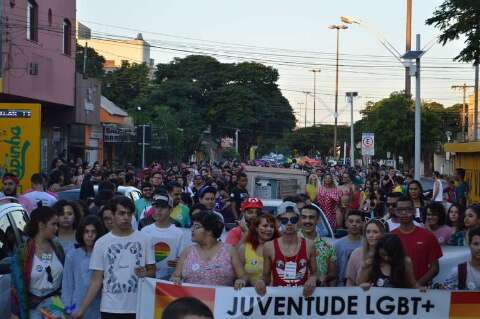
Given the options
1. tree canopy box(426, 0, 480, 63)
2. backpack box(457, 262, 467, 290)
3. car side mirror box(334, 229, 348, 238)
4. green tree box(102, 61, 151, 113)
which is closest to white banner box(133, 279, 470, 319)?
backpack box(457, 262, 467, 290)

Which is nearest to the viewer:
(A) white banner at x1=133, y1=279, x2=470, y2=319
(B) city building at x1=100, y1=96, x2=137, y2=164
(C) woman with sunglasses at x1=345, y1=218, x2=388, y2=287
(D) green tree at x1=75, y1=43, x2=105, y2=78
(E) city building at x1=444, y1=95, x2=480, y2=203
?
(A) white banner at x1=133, y1=279, x2=470, y2=319

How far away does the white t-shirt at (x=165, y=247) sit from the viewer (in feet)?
28.2

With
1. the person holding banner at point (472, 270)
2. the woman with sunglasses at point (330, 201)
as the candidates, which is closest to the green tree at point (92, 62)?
the woman with sunglasses at point (330, 201)

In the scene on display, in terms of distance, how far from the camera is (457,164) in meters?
37.0

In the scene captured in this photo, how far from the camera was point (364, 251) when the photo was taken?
7578 mm

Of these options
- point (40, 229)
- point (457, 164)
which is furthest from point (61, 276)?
point (457, 164)

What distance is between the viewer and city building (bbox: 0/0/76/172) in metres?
26.0

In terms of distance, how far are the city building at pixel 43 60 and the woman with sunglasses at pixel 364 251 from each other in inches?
644

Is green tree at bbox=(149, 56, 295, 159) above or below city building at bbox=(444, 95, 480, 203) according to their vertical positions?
above

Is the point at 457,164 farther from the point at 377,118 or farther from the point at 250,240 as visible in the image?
the point at 250,240

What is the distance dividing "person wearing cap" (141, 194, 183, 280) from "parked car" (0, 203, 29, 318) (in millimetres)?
1317

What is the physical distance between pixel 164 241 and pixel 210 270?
1.74 metres

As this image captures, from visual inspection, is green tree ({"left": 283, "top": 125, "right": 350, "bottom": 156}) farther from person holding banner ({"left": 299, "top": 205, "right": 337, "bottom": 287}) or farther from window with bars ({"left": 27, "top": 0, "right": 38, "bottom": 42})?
person holding banner ({"left": 299, "top": 205, "right": 337, "bottom": 287})

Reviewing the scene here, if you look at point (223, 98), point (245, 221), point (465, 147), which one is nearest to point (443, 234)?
point (245, 221)
